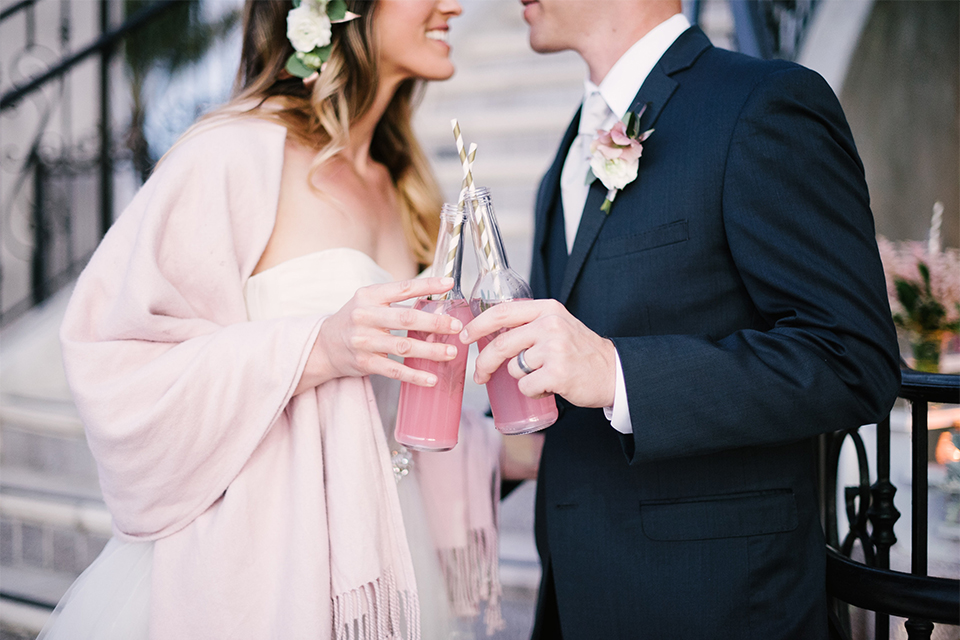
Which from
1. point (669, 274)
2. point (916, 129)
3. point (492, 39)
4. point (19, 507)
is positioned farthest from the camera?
point (492, 39)

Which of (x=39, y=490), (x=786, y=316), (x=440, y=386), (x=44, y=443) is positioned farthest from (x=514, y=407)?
(x=44, y=443)

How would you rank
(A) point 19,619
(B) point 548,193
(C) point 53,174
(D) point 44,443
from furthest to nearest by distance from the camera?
(C) point 53,174, (D) point 44,443, (A) point 19,619, (B) point 548,193

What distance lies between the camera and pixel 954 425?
1.75 metres

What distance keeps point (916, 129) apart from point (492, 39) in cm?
273

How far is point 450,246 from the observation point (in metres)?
1.08

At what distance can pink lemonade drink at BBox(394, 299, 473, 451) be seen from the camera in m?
1.11

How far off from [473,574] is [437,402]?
71 centimetres

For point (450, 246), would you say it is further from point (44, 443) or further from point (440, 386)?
point (44, 443)

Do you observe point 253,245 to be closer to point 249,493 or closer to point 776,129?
point 249,493

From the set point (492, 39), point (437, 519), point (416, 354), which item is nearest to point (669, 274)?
point (416, 354)

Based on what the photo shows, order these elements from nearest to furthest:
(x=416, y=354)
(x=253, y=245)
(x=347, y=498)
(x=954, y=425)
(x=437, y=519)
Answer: (x=416, y=354) → (x=347, y=498) → (x=253, y=245) → (x=437, y=519) → (x=954, y=425)

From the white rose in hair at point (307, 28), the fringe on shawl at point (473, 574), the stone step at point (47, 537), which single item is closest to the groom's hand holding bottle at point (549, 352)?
the fringe on shawl at point (473, 574)

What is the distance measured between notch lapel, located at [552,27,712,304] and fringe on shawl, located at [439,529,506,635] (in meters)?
0.68

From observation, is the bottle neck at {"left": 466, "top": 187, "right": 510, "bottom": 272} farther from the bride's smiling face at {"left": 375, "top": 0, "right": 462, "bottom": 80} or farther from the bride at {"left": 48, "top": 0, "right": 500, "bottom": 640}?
the bride's smiling face at {"left": 375, "top": 0, "right": 462, "bottom": 80}
